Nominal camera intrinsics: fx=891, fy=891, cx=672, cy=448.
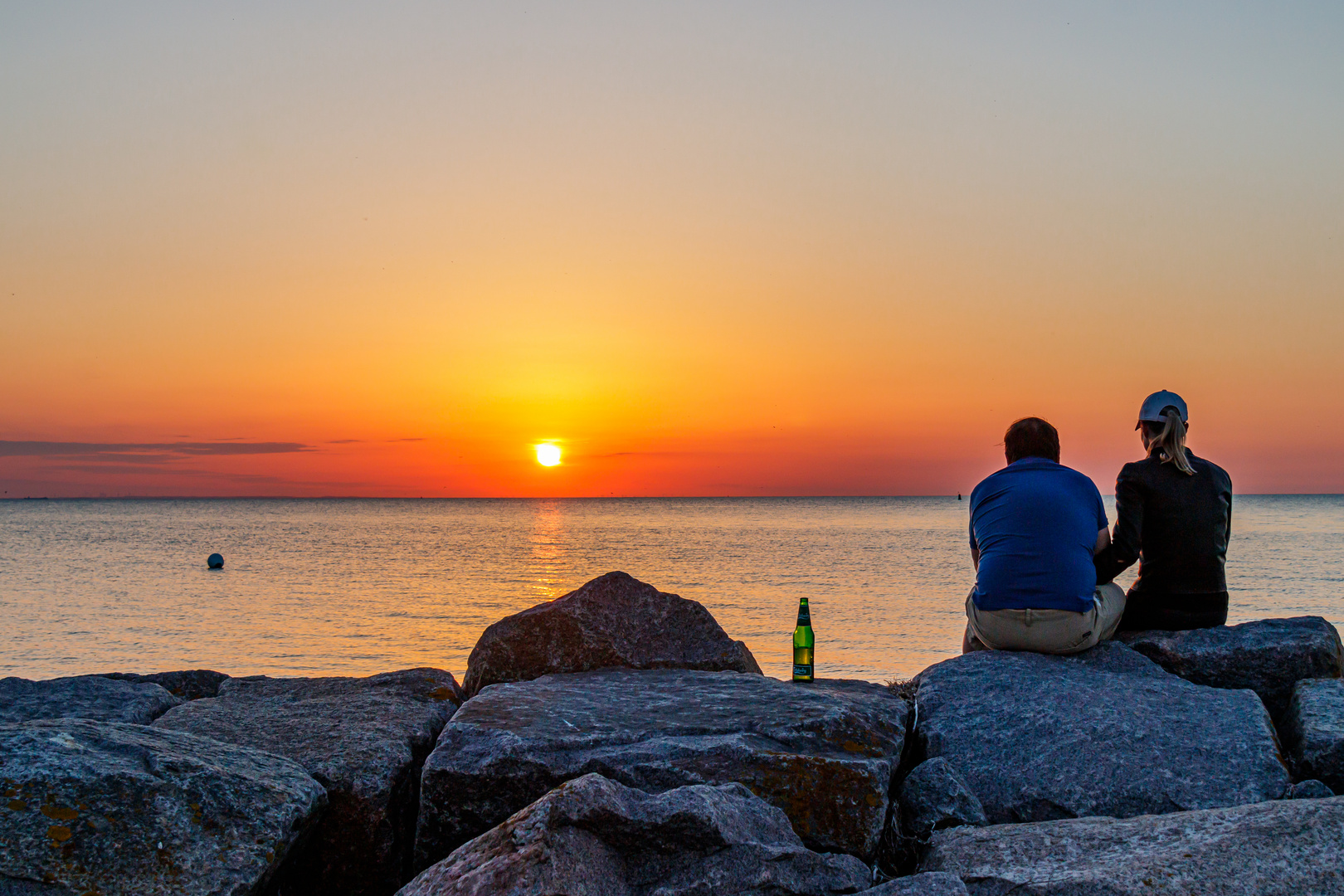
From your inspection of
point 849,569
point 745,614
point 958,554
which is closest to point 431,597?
point 745,614

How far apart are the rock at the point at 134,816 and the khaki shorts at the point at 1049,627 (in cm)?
459

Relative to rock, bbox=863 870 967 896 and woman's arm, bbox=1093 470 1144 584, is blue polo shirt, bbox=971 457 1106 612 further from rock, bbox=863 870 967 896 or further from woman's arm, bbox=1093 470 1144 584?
rock, bbox=863 870 967 896

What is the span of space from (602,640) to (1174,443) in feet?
15.3

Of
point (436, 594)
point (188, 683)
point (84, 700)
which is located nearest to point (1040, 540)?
point (84, 700)

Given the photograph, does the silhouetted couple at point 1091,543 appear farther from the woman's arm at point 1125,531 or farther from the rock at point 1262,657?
the rock at point 1262,657

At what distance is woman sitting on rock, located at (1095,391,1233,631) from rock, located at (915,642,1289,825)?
130 centimetres

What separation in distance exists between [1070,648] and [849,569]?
1404 inches

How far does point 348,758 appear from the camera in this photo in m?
4.87

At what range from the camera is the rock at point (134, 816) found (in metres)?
3.54

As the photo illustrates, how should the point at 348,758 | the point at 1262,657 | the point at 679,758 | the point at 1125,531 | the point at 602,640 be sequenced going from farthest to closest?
the point at 1125,531 → the point at 602,640 → the point at 1262,657 → the point at 348,758 → the point at 679,758

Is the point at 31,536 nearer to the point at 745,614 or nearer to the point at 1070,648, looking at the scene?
the point at 745,614

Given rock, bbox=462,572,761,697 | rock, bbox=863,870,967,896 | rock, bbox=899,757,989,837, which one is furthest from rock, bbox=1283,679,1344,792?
rock, bbox=462,572,761,697

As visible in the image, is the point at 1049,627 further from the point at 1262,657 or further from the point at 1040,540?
the point at 1262,657

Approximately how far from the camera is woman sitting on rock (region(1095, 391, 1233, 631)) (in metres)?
6.87
